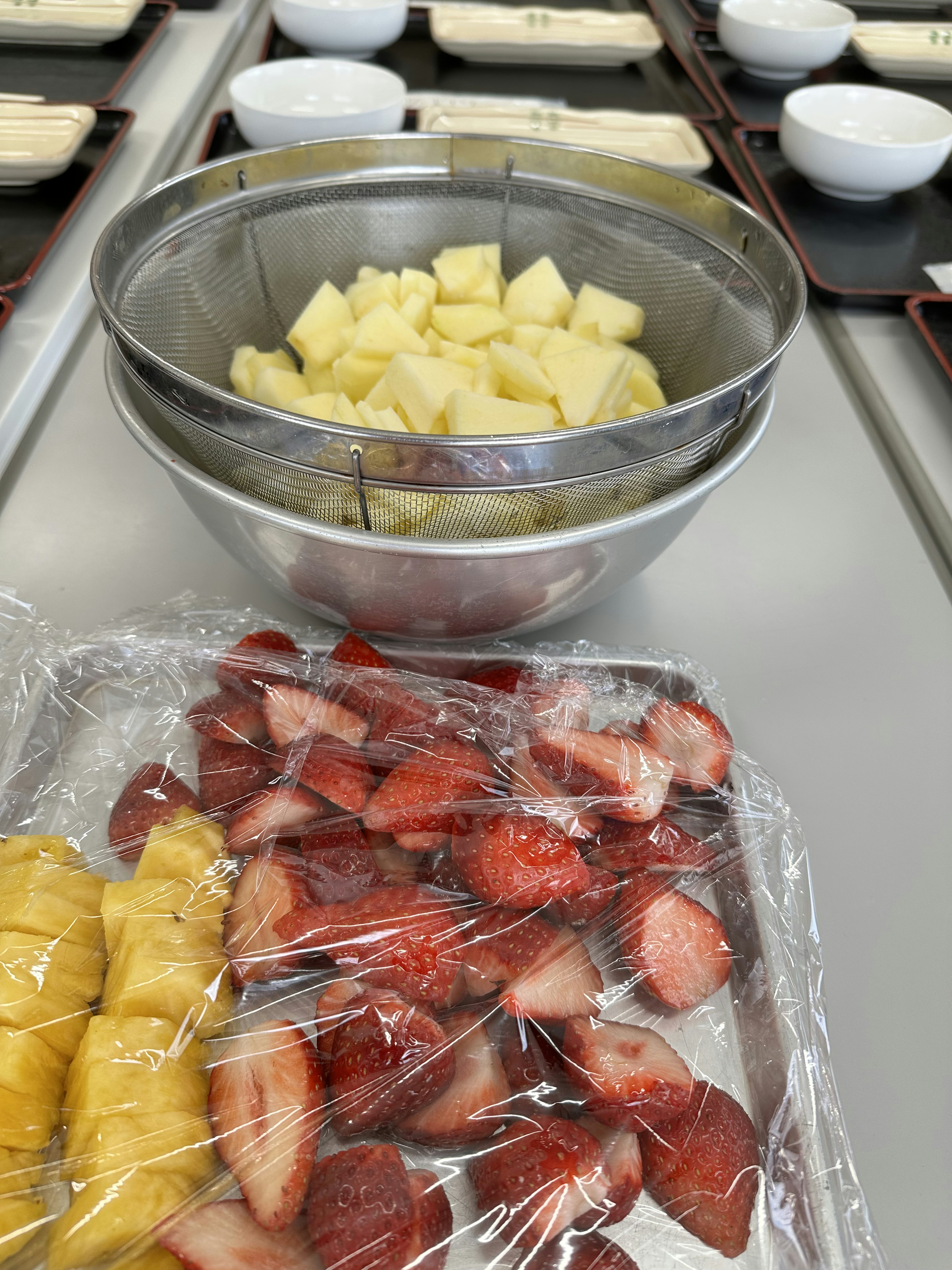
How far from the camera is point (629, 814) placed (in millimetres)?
562

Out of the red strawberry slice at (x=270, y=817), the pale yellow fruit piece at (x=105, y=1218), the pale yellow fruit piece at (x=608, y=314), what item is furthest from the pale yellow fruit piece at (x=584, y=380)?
the pale yellow fruit piece at (x=105, y=1218)

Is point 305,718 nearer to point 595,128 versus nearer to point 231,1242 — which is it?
point 231,1242

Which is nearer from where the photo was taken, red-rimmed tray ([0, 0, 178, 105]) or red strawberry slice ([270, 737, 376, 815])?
red strawberry slice ([270, 737, 376, 815])

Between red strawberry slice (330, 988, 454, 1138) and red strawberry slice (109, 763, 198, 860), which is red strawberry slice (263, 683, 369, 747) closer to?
red strawberry slice (109, 763, 198, 860)

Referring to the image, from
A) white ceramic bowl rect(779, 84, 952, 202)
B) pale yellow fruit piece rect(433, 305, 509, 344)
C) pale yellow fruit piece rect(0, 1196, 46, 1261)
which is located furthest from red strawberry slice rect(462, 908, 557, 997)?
white ceramic bowl rect(779, 84, 952, 202)

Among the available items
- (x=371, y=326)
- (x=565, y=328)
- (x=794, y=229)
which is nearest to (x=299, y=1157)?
(x=371, y=326)

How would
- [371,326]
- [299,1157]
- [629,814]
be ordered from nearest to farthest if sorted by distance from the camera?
[299,1157] → [629,814] → [371,326]

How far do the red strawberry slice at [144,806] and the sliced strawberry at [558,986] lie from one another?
0.24 meters

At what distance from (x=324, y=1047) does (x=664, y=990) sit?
0.19 metres

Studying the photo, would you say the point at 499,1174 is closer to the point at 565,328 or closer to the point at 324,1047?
the point at 324,1047

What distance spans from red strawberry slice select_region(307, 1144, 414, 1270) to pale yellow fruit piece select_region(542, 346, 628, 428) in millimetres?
556

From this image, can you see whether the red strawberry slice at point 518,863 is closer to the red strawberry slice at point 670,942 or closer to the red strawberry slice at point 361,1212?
the red strawberry slice at point 670,942

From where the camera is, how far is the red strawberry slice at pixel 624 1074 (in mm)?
459

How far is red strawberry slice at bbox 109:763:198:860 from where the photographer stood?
0.56 meters
